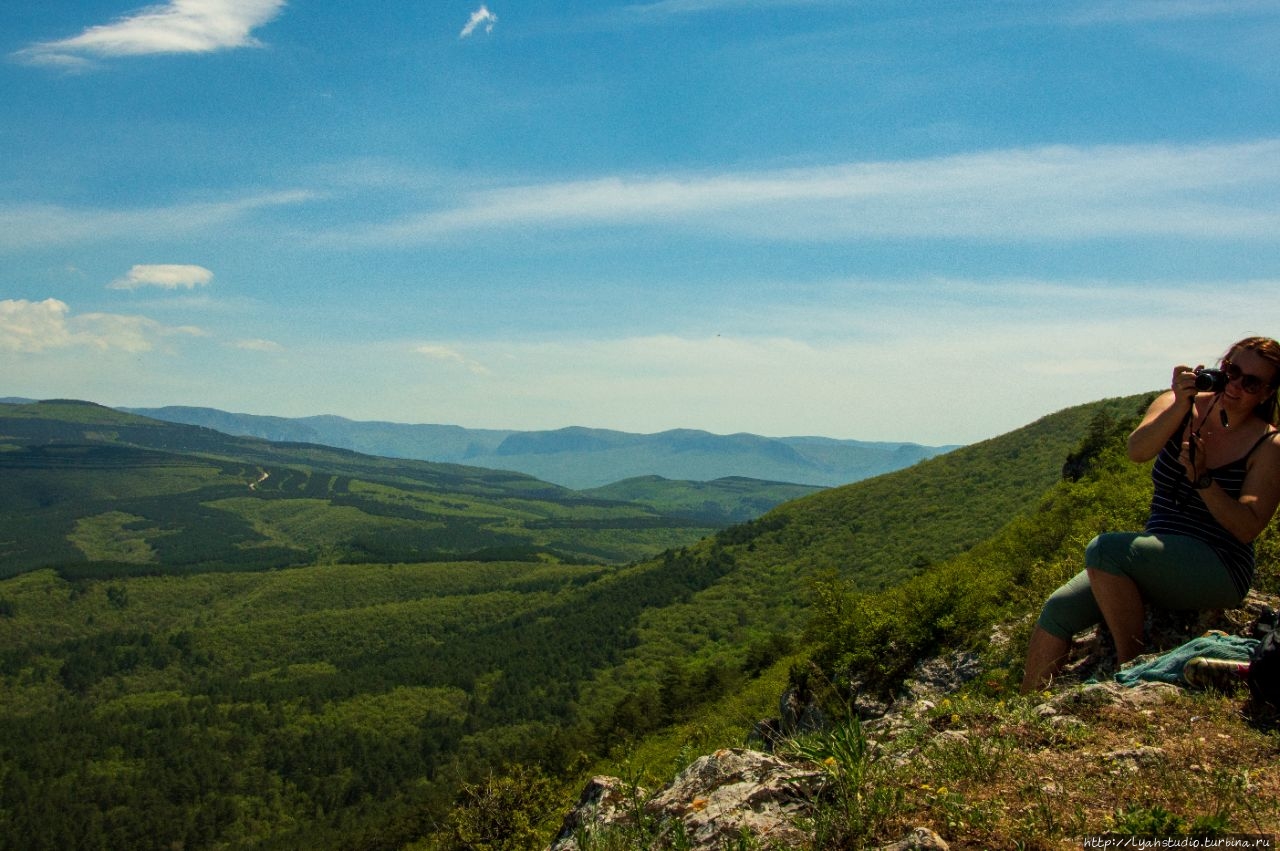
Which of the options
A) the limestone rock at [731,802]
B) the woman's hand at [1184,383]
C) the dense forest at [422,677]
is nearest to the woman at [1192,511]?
the woman's hand at [1184,383]

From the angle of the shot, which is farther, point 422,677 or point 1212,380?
point 422,677

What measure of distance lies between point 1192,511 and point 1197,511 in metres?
0.04

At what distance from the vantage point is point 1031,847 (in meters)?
3.92

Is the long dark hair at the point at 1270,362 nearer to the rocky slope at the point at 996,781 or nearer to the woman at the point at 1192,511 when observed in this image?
the woman at the point at 1192,511

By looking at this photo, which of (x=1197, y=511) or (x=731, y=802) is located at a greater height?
(x=1197, y=511)

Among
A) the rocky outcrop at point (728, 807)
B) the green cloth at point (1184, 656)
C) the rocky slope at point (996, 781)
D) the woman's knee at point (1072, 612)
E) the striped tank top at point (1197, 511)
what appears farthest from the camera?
the woman's knee at point (1072, 612)

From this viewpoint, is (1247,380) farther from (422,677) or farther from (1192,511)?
(422,677)

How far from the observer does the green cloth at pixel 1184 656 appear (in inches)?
223

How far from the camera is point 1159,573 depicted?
6305 millimetres

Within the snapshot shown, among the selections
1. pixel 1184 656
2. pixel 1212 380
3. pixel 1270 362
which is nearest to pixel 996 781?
pixel 1184 656

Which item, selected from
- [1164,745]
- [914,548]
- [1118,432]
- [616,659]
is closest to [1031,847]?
[1164,745]

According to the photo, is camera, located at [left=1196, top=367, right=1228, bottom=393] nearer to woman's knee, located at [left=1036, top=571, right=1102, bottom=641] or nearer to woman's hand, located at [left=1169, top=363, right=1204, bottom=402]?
woman's hand, located at [left=1169, top=363, right=1204, bottom=402]

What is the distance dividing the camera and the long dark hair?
31 centimetres

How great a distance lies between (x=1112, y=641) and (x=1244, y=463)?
228 cm
